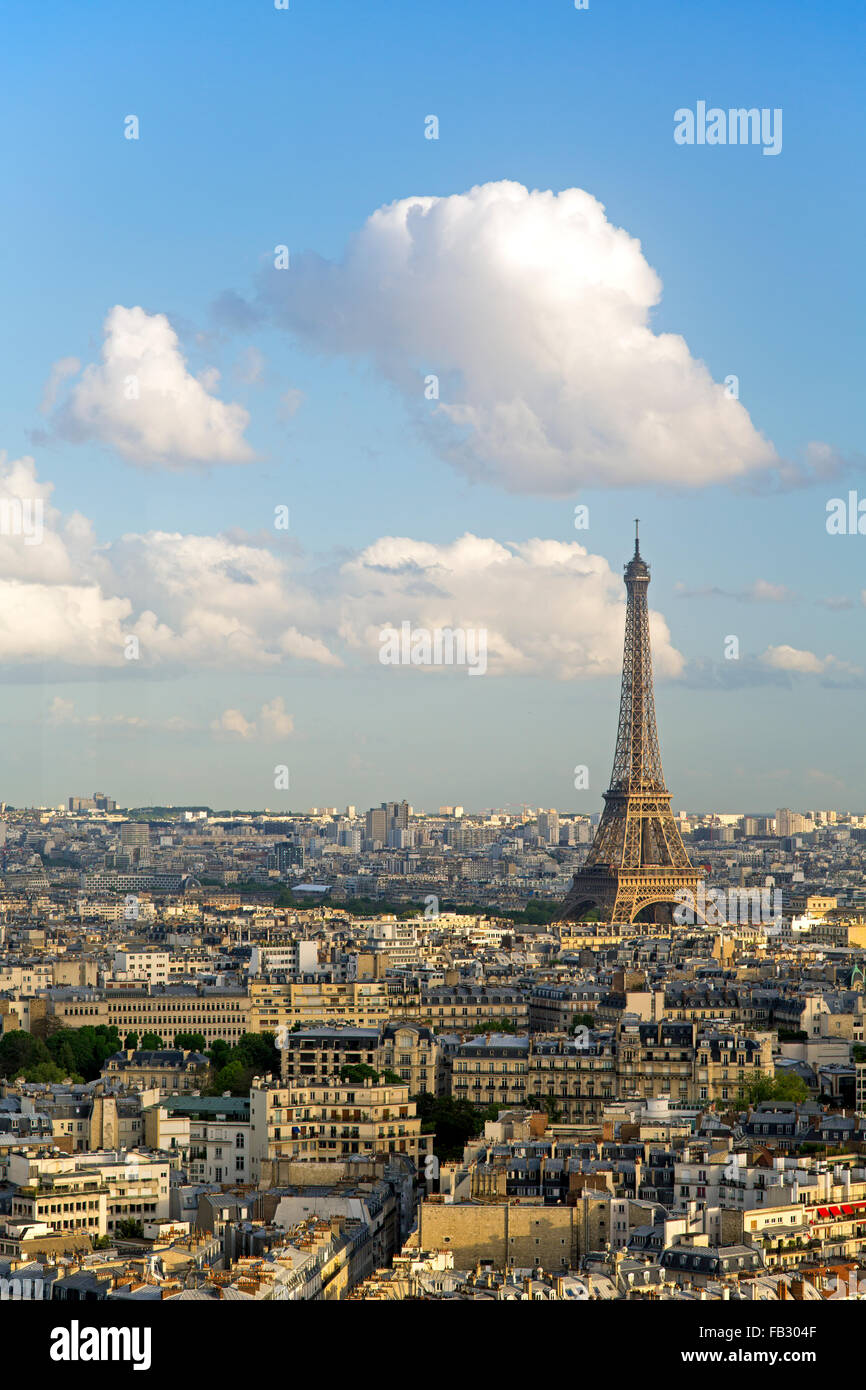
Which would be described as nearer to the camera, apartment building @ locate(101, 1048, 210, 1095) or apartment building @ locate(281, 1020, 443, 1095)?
apartment building @ locate(281, 1020, 443, 1095)

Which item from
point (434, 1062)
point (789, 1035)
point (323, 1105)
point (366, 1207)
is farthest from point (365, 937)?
point (366, 1207)

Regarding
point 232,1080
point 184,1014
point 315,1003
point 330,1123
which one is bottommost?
point 330,1123

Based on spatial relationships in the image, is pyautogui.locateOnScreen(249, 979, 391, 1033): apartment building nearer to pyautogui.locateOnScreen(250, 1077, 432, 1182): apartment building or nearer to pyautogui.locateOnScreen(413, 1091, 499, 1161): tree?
pyautogui.locateOnScreen(413, 1091, 499, 1161): tree

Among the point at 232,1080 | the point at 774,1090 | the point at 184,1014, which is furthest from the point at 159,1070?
the point at 774,1090

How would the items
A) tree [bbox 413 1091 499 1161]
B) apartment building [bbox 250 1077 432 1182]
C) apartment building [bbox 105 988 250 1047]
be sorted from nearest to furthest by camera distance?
apartment building [bbox 250 1077 432 1182] → tree [bbox 413 1091 499 1161] → apartment building [bbox 105 988 250 1047]

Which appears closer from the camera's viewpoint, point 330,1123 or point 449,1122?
point 330,1123

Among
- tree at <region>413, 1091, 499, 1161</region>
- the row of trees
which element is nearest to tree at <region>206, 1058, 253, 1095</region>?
the row of trees

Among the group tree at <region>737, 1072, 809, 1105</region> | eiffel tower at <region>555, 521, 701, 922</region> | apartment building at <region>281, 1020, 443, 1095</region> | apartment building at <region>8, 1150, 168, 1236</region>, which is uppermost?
eiffel tower at <region>555, 521, 701, 922</region>

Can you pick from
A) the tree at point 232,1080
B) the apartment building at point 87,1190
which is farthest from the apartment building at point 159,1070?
the apartment building at point 87,1190

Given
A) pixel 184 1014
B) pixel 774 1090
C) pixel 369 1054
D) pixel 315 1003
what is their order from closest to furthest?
pixel 774 1090
pixel 369 1054
pixel 315 1003
pixel 184 1014

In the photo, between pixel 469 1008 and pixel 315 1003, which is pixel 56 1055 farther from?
pixel 469 1008
